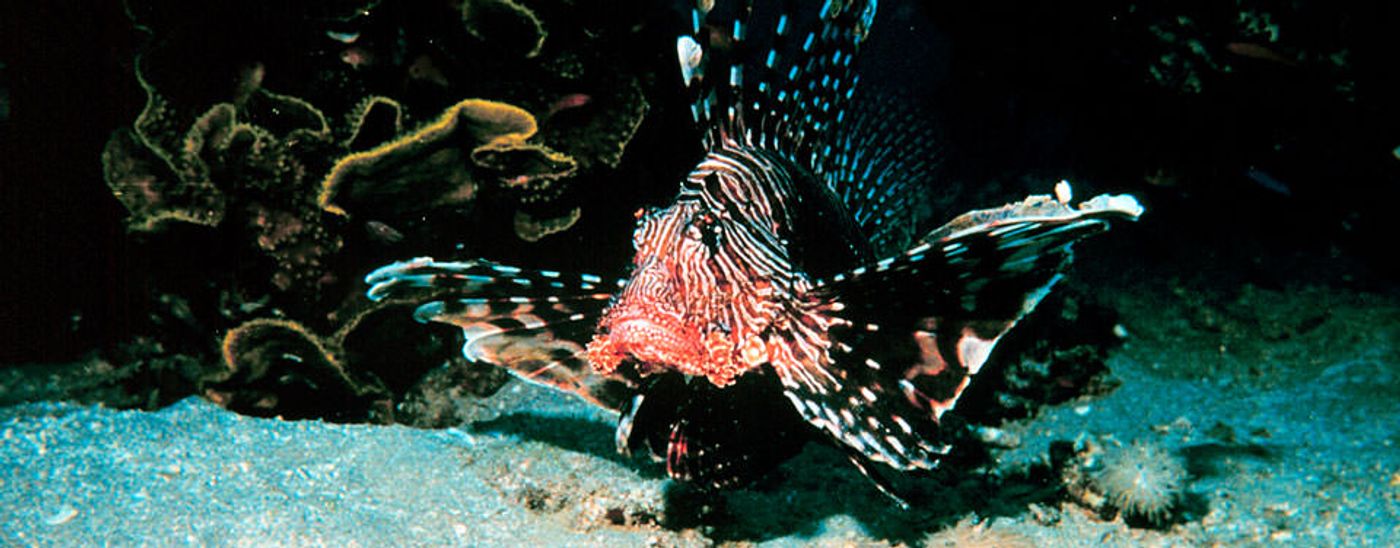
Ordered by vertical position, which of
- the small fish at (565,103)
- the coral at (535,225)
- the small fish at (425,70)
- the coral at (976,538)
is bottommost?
the coral at (976,538)

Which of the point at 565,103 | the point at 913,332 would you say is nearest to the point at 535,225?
the point at 565,103

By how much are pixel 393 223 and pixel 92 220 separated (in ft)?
8.10

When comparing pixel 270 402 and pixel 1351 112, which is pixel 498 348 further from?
pixel 1351 112

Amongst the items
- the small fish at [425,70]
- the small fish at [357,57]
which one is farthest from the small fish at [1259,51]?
the small fish at [357,57]

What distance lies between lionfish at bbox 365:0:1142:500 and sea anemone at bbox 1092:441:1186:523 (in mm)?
908

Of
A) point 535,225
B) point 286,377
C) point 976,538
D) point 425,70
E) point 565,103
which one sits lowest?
point 976,538

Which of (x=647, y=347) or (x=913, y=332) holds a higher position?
(x=647, y=347)

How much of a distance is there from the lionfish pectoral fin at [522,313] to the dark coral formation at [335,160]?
2.35ft

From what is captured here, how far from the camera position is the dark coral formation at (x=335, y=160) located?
12.5 ft

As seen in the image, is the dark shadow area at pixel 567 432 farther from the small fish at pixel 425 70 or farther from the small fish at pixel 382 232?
the small fish at pixel 425 70

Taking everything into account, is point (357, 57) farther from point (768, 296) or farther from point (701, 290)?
point (768, 296)

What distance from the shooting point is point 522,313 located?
11.2ft

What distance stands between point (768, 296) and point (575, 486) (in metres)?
1.36

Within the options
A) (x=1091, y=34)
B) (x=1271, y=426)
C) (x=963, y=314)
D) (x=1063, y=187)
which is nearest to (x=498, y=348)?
(x=963, y=314)
